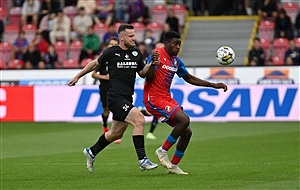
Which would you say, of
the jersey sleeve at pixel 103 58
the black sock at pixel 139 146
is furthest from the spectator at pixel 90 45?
the black sock at pixel 139 146

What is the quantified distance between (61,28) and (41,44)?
1.03m

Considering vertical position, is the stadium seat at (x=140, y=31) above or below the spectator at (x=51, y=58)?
above

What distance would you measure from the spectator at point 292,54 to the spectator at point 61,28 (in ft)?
27.5

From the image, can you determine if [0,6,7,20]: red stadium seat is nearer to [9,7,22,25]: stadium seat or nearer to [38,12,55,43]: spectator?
[9,7,22,25]: stadium seat

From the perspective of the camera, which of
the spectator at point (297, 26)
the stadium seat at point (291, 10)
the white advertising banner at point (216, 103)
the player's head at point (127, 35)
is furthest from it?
the stadium seat at point (291, 10)

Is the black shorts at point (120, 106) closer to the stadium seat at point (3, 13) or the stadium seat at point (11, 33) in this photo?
the stadium seat at point (11, 33)

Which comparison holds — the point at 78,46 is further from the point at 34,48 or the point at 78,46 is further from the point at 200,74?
the point at 200,74

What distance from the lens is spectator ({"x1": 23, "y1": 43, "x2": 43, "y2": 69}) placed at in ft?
97.2

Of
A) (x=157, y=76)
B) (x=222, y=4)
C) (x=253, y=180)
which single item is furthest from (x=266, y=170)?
(x=222, y=4)

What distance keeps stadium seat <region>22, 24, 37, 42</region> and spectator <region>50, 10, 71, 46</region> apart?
1054 mm

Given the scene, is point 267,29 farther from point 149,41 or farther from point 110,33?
point 110,33

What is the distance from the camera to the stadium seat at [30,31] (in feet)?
106

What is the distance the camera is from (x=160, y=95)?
13211 mm

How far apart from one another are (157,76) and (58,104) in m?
12.8
